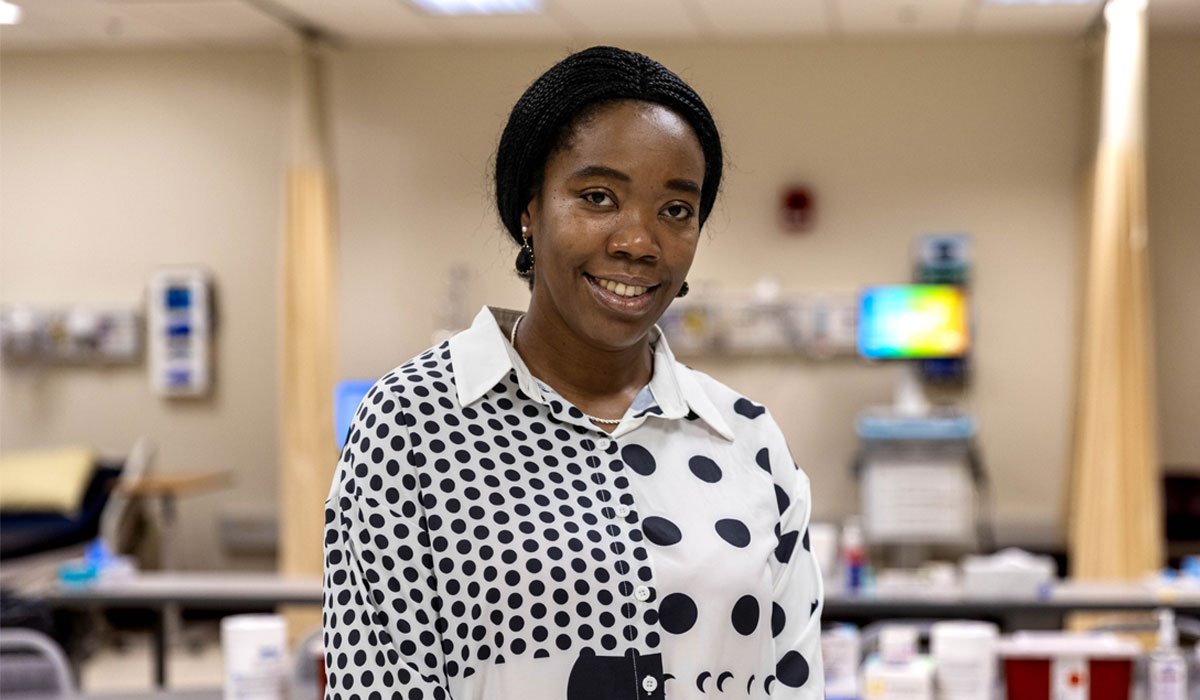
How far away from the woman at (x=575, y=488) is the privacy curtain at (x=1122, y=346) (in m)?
4.62

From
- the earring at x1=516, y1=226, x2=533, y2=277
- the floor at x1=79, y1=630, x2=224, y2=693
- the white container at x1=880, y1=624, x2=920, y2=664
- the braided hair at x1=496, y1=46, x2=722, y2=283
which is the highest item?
the braided hair at x1=496, y1=46, x2=722, y2=283

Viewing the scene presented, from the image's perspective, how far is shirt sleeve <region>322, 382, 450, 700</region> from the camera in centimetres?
112

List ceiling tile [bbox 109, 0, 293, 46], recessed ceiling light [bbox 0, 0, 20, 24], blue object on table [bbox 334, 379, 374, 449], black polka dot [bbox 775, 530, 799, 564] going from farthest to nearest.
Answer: recessed ceiling light [bbox 0, 0, 20, 24] → ceiling tile [bbox 109, 0, 293, 46] → blue object on table [bbox 334, 379, 374, 449] → black polka dot [bbox 775, 530, 799, 564]

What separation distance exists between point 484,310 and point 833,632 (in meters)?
1.83

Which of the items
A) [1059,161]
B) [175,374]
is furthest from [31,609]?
[1059,161]

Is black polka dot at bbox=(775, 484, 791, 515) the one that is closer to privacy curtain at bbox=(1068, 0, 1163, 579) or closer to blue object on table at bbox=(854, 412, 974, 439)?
privacy curtain at bbox=(1068, 0, 1163, 579)

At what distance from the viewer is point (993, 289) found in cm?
723

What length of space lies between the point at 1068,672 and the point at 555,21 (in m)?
4.94

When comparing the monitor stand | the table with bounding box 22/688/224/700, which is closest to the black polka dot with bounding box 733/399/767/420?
the table with bounding box 22/688/224/700

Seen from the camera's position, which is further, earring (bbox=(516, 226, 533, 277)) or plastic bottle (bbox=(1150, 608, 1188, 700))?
plastic bottle (bbox=(1150, 608, 1188, 700))

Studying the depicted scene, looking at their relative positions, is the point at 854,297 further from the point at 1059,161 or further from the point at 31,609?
the point at 31,609

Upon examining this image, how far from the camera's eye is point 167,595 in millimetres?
4316

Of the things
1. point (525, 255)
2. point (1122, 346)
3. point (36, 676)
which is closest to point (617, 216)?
point (525, 255)

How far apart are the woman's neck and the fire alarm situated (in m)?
6.13
